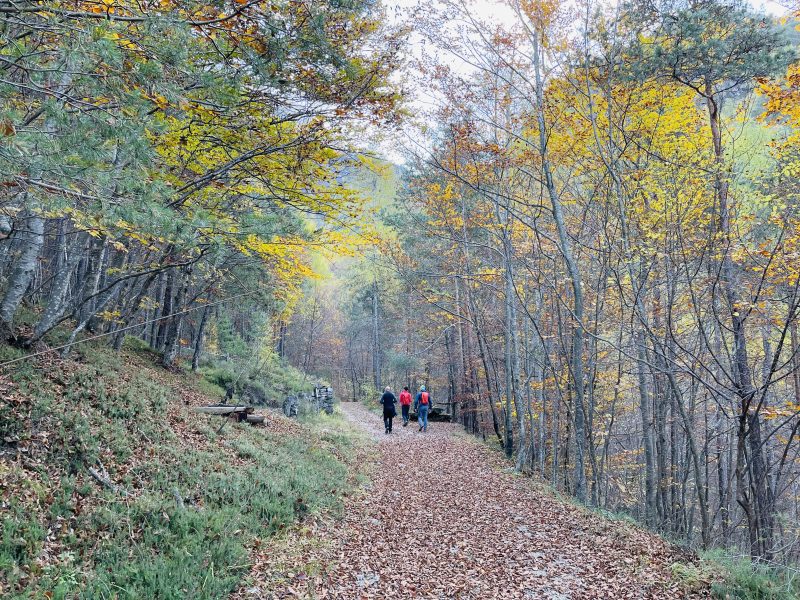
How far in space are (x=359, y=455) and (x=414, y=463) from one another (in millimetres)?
1409

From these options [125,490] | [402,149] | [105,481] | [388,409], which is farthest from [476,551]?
[388,409]

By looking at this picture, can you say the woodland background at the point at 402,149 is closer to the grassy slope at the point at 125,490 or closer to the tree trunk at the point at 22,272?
the tree trunk at the point at 22,272

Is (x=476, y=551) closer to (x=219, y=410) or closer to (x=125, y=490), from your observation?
(x=125, y=490)

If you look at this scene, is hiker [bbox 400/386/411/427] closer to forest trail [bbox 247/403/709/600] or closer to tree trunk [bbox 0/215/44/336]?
forest trail [bbox 247/403/709/600]

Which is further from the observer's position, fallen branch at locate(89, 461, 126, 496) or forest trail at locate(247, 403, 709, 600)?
fallen branch at locate(89, 461, 126, 496)

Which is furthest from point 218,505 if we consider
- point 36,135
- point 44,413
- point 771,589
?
point 771,589

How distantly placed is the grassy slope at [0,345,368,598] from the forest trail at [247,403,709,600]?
2.67ft

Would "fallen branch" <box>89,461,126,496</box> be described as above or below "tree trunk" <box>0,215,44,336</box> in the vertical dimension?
below

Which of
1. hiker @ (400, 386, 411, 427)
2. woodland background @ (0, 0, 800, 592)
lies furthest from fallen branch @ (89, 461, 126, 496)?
hiker @ (400, 386, 411, 427)

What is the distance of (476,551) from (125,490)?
14.4ft

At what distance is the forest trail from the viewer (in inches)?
186

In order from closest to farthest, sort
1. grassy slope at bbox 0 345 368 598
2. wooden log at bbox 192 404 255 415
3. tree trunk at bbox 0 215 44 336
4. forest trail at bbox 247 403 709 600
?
grassy slope at bbox 0 345 368 598
forest trail at bbox 247 403 709 600
tree trunk at bbox 0 215 44 336
wooden log at bbox 192 404 255 415

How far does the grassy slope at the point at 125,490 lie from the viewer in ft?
12.8

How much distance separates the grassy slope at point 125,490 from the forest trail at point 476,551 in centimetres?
81
